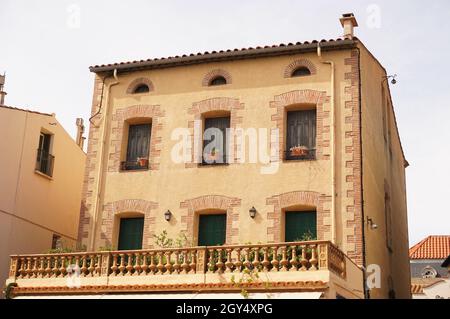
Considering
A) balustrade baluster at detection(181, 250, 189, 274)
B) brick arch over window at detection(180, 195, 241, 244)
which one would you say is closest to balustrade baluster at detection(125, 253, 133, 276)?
balustrade baluster at detection(181, 250, 189, 274)

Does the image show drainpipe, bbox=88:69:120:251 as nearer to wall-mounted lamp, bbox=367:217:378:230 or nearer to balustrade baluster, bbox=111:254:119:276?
balustrade baluster, bbox=111:254:119:276

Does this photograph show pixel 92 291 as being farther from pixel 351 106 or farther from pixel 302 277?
pixel 351 106

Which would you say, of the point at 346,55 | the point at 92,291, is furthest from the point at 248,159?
the point at 92,291

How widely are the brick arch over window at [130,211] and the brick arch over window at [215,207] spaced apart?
3.52ft

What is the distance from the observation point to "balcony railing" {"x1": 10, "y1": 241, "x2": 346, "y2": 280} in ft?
53.5

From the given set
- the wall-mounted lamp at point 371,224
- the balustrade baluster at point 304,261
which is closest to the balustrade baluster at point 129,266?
the balustrade baluster at point 304,261

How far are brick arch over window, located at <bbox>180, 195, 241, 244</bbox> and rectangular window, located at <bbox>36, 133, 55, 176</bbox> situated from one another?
6740mm

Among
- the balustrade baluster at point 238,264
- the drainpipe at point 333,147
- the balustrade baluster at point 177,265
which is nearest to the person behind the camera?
the balustrade baluster at point 238,264

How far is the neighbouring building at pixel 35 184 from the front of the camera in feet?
73.9

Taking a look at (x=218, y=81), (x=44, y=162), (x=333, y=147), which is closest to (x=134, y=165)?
(x=218, y=81)

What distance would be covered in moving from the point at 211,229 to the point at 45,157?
804 centimetres

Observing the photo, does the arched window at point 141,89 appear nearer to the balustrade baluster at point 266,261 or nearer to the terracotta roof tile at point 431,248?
the balustrade baluster at point 266,261

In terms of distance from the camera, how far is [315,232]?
19.3m

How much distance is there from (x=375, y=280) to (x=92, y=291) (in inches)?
335
